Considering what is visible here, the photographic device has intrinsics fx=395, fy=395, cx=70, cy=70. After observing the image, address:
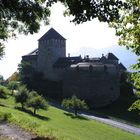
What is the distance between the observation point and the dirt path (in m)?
17.0

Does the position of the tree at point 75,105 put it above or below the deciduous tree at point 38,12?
below

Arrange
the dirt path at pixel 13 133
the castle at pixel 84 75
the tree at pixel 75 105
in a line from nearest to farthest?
the dirt path at pixel 13 133 < the tree at pixel 75 105 < the castle at pixel 84 75

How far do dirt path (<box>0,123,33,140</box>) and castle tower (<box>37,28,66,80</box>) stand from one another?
79.9 meters

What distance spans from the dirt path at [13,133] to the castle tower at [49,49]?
79878mm

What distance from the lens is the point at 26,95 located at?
64500 millimetres

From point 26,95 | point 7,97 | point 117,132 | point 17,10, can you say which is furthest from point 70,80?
point 17,10

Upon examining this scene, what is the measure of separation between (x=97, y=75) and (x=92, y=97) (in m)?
5.13

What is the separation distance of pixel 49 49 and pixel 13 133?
83.4m

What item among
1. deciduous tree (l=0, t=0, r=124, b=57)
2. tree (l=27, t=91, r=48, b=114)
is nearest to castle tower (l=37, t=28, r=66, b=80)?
tree (l=27, t=91, r=48, b=114)

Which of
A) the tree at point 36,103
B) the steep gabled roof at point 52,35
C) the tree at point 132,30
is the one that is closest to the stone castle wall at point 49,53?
the steep gabled roof at point 52,35

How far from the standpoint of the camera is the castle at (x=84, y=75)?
281 feet

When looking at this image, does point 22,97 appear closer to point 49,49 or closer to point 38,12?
point 49,49

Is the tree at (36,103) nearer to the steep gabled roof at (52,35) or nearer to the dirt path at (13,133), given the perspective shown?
the dirt path at (13,133)

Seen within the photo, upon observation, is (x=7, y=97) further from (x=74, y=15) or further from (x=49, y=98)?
(x=74, y=15)
